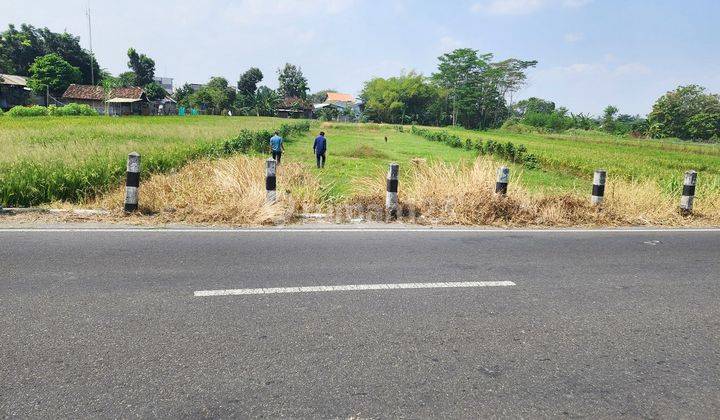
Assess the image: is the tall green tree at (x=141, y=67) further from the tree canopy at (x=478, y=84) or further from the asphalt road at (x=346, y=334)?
the asphalt road at (x=346, y=334)

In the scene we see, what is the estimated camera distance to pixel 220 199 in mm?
8227

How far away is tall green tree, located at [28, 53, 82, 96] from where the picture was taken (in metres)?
60.3

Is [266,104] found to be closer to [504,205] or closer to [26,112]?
[26,112]

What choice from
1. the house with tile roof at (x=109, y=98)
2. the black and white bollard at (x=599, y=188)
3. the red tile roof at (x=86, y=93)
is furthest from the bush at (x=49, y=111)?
the black and white bollard at (x=599, y=188)

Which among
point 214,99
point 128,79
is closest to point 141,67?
point 128,79

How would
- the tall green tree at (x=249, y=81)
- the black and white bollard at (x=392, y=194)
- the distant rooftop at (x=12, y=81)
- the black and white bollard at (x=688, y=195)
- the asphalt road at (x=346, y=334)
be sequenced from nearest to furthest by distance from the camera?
the asphalt road at (x=346, y=334) < the black and white bollard at (x=392, y=194) < the black and white bollard at (x=688, y=195) < the distant rooftop at (x=12, y=81) < the tall green tree at (x=249, y=81)

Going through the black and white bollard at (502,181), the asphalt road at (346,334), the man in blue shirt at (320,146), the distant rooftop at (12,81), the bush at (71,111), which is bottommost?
the asphalt road at (346,334)

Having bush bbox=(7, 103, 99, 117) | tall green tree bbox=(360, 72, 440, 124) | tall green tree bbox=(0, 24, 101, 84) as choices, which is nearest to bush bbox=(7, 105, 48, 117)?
bush bbox=(7, 103, 99, 117)

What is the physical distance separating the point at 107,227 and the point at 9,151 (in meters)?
7.94

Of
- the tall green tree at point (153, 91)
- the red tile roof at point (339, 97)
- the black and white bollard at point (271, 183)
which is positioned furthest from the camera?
the red tile roof at point (339, 97)

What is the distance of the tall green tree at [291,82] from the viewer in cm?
10588

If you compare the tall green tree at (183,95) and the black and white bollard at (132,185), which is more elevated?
the tall green tree at (183,95)

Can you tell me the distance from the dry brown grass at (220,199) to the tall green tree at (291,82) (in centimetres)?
10001

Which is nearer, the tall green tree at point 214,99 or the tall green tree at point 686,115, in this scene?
the tall green tree at point 686,115
